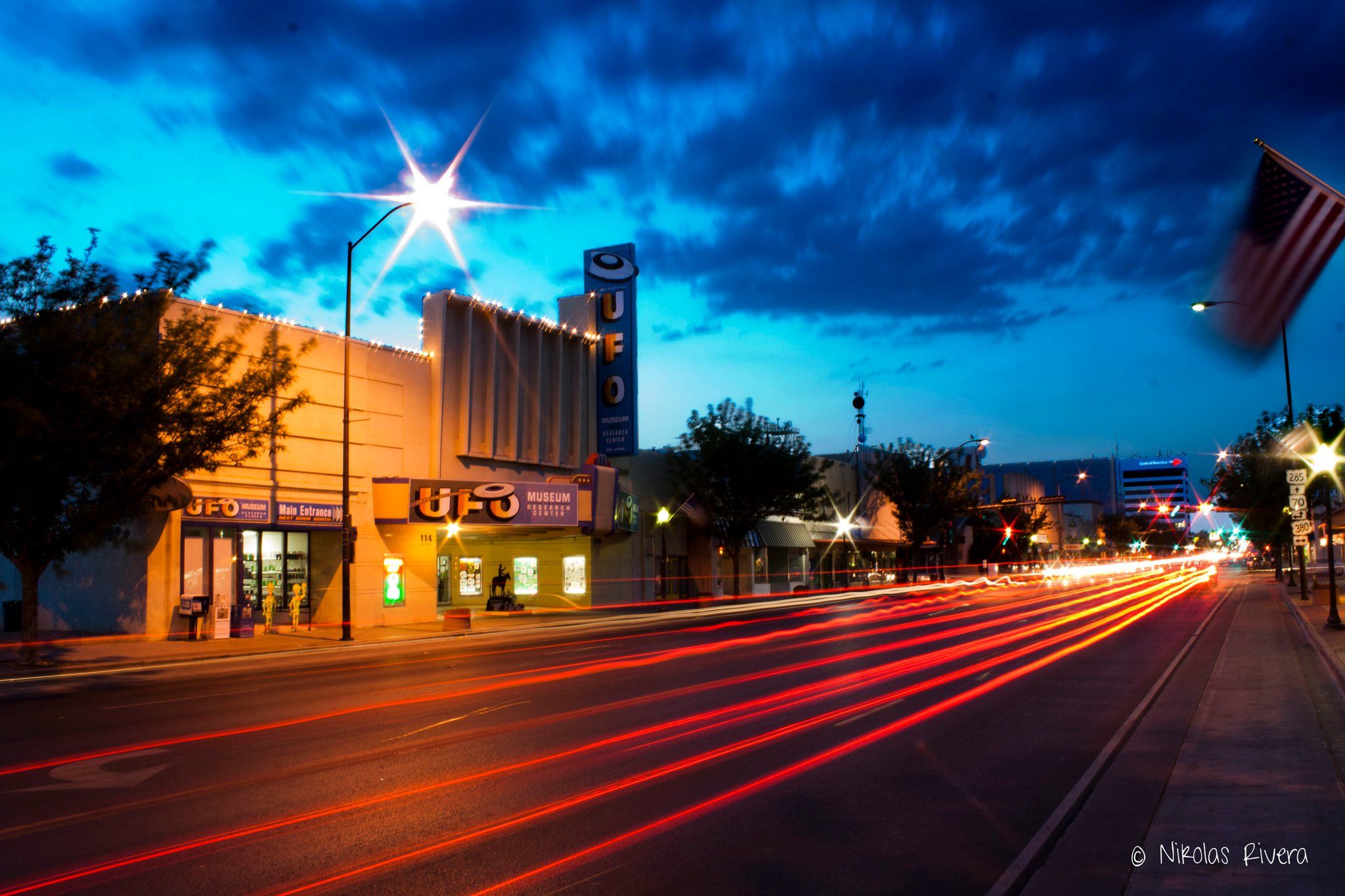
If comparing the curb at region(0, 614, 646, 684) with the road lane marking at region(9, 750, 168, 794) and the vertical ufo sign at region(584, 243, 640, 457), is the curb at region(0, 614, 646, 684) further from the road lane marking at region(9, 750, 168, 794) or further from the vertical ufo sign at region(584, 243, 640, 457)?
the vertical ufo sign at region(584, 243, 640, 457)

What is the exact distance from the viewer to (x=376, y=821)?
782 cm

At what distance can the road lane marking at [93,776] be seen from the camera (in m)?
9.26

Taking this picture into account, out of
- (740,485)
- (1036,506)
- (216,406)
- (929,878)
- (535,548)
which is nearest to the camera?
(929,878)

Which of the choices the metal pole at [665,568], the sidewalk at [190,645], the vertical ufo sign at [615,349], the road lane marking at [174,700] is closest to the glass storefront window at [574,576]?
the vertical ufo sign at [615,349]

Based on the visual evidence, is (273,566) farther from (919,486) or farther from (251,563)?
(919,486)

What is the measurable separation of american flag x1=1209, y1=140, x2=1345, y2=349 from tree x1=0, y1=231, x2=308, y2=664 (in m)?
20.5

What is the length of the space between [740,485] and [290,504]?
24056 millimetres

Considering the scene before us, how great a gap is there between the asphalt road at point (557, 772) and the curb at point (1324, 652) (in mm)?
2669

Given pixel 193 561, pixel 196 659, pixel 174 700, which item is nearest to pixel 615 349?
pixel 193 561

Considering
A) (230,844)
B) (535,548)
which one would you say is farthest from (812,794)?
(535,548)

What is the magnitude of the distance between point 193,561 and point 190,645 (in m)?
3.16

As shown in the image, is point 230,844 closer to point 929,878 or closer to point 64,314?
point 929,878

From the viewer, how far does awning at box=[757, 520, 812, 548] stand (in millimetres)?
55250

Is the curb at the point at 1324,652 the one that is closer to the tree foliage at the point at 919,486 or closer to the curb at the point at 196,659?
the curb at the point at 196,659
